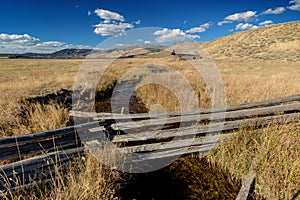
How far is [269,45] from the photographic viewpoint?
3947cm

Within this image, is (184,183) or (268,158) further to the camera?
(184,183)

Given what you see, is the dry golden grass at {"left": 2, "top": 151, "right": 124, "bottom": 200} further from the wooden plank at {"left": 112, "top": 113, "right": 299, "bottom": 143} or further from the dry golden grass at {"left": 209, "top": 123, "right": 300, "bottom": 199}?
the dry golden grass at {"left": 209, "top": 123, "right": 300, "bottom": 199}

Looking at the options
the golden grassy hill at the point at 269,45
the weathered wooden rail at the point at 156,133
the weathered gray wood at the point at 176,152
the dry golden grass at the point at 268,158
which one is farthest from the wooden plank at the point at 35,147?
the golden grassy hill at the point at 269,45

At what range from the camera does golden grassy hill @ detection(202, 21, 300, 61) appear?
107ft

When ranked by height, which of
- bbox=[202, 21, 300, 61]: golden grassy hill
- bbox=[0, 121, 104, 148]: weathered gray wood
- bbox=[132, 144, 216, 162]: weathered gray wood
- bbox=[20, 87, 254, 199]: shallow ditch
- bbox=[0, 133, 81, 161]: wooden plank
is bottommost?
bbox=[20, 87, 254, 199]: shallow ditch

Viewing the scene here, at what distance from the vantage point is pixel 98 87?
1152 cm

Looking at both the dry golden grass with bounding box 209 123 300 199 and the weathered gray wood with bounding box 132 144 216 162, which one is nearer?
the dry golden grass with bounding box 209 123 300 199

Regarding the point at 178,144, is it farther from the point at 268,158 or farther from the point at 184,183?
the point at 268,158

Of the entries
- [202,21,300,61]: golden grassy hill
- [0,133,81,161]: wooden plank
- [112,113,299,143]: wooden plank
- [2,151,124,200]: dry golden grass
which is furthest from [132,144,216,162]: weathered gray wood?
[202,21,300,61]: golden grassy hill

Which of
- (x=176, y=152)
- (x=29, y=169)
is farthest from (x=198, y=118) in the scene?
(x=29, y=169)

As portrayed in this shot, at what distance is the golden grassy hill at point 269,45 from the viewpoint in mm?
32603

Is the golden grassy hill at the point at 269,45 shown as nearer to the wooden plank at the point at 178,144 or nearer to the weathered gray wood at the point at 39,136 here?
the wooden plank at the point at 178,144

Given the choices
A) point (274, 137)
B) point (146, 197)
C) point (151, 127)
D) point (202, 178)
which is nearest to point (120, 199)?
point (146, 197)

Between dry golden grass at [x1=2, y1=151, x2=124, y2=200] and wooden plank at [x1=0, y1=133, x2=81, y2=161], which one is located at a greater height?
wooden plank at [x1=0, y1=133, x2=81, y2=161]
